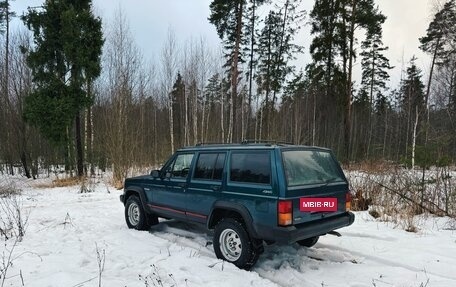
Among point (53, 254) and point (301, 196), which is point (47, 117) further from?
point (301, 196)

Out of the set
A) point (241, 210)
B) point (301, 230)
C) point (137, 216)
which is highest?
point (241, 210)

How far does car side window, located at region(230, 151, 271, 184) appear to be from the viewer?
4629mm

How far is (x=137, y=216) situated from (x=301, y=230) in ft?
13.4

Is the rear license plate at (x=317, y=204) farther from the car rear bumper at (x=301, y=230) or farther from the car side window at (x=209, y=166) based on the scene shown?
the car side window at (x=209, y=166)

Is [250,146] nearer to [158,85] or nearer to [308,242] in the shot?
[308,242]

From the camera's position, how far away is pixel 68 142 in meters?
18.8

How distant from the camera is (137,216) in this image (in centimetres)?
722

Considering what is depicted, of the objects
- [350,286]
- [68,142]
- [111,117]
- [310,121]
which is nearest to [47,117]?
[68,142]

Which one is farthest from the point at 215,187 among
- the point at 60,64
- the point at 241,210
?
the point at 60,64

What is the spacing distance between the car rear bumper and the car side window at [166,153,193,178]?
207 centimetres

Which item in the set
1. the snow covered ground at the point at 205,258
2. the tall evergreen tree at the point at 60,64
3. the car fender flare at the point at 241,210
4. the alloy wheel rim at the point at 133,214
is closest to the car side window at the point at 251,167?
the car fender flare at the point at 241,210

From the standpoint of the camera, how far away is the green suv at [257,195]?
4.41 meters

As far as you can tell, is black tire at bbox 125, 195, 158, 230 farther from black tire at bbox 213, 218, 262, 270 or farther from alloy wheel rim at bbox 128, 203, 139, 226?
black tire at bbox 213, 218, 262, 270

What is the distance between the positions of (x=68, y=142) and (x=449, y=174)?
1800 cm
